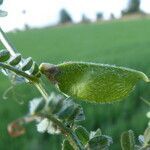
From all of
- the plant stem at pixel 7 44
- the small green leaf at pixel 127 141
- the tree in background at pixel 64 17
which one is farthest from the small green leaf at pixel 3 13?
the tree in background at pixel 64 17

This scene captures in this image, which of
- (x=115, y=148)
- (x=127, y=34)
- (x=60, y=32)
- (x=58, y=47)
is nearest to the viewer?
(x=115, y=148)

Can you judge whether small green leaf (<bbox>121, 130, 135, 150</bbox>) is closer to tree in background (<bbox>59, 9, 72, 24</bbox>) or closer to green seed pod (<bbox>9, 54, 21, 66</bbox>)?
green seed pod (<bbox>9, 54, 21, 66</bbox>)

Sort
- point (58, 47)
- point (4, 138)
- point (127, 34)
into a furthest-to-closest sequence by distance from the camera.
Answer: point (127, 34) → point (58, 47) → point (4, 138)

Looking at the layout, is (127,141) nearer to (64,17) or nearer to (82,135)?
(82,135)

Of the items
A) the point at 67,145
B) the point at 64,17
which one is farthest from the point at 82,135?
the point at 64,17

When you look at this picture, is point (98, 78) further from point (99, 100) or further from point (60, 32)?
point (60, 32)

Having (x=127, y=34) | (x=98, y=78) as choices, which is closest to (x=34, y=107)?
(x=98, y=78)
